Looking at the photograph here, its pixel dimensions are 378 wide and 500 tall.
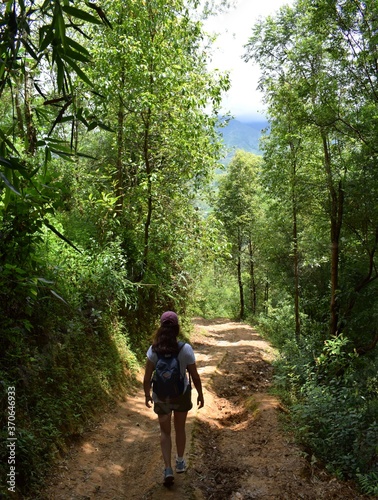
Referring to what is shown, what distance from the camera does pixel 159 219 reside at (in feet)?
37.1

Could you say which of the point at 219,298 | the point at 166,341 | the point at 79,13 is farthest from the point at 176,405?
the point at 219,298

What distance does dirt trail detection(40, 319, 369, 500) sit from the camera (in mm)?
4449

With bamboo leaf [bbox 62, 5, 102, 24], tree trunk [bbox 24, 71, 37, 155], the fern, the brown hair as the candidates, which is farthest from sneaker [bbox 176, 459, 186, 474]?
bamboo leaf [bbox 62, 5, 102, 24]

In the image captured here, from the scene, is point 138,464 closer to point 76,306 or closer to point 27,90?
point 76,306

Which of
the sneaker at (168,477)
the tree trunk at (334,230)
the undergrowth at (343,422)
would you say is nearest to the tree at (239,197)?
the tree trunk at (334,230)

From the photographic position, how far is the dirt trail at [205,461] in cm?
445

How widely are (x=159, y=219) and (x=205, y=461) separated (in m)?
7.27

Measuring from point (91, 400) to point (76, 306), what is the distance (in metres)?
1.71

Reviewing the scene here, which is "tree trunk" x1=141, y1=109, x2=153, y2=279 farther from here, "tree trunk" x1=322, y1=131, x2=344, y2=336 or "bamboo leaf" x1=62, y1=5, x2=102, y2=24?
"bamboo leaf" x1=62, y1=5, x2=102, y2=24

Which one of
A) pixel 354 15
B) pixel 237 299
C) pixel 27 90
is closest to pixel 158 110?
pixel 27 90

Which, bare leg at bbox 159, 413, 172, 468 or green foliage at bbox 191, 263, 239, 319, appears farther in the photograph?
green foliage at bbox 191, 263, 239, 319

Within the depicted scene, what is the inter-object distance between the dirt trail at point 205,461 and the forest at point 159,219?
0.33 meters

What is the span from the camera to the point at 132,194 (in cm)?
1091

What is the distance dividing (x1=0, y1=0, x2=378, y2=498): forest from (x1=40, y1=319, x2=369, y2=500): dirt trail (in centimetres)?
33
